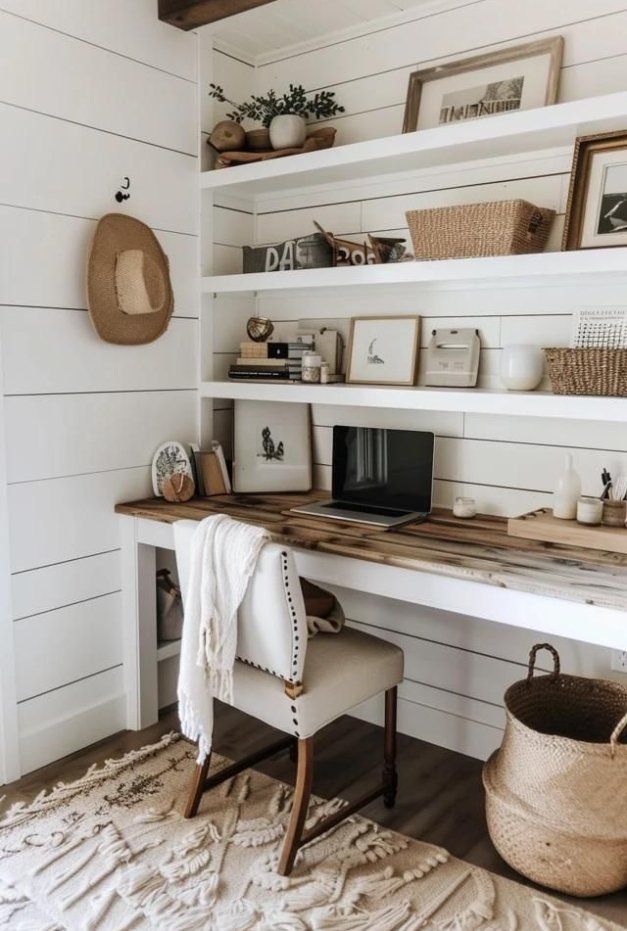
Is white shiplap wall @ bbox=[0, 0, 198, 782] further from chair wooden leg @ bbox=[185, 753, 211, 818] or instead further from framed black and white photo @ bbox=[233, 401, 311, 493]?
chair wooden leg @ bbox=[185, 753, 211, 818]

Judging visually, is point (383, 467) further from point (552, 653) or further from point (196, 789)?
point (196, 789)

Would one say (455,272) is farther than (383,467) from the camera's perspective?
No

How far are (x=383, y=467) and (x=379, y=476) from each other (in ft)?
0.11

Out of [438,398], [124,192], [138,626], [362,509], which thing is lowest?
[138,626]

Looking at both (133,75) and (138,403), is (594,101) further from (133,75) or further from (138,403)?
(138,403)

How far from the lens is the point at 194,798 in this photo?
2.20m

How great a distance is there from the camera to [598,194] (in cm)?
209

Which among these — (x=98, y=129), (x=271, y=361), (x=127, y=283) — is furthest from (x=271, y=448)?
(x=98, y=129)

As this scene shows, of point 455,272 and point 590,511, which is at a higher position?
point 455,272

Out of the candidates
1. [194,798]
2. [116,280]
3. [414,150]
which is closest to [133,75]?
[116,280]

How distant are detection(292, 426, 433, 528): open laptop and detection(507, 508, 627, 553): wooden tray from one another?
35 centimetres

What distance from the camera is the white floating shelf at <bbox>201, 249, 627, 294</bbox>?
2.00 meters

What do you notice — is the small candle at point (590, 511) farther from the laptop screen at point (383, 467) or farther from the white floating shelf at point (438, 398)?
the laptop screen at point (383, 467)

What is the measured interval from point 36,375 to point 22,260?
0.34m
